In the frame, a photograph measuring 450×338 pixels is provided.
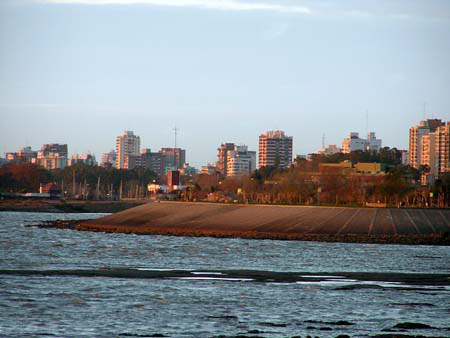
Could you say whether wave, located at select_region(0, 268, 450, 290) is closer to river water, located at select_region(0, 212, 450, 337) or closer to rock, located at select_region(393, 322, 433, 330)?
river water, located at select_region(0, 212, 450, 337)

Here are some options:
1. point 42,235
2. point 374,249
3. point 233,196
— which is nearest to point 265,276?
point 374,249

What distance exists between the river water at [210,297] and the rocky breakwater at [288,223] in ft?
75.6

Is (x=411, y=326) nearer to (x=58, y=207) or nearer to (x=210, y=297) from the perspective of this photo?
(x=210, y=297)

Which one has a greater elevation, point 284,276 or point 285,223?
point 285,223

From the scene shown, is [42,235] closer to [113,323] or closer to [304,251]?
[304,251]

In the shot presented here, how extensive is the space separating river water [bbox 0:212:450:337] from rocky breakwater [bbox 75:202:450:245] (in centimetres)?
2305

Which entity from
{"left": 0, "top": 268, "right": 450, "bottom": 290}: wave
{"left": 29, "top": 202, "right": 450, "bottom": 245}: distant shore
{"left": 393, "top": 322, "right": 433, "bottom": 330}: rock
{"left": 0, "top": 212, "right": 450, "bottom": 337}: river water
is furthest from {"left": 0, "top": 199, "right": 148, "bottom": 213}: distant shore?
{"left": 393, "top": 322, "right": 433, "bottom": 330}: rock

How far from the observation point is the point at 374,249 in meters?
74.4

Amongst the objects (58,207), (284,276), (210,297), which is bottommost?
(210,297)

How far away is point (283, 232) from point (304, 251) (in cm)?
2400

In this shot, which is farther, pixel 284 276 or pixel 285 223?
pixel 285 223

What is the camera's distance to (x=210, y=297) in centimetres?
3841

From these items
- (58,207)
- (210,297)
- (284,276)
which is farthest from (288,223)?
(58,207)

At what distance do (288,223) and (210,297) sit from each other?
60159 millimetres
